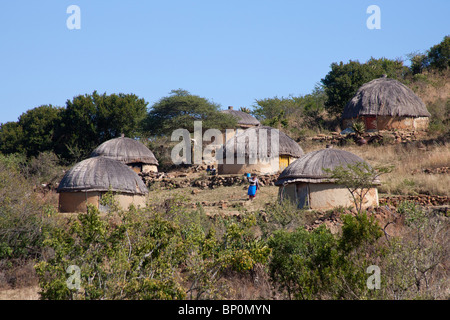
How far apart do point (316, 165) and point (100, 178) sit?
26.7 feet

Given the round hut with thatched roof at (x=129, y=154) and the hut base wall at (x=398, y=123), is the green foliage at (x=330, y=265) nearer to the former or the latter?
the hut base wall at (x=398, y=123)

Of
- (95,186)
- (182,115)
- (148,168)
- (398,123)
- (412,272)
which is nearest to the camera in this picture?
(412,272)

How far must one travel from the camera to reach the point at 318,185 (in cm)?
1961

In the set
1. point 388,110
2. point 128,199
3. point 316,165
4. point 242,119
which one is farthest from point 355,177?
point 242,119

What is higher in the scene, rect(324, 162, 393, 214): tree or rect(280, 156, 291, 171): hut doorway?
rect(280, 156, 291, 171): hut doorway

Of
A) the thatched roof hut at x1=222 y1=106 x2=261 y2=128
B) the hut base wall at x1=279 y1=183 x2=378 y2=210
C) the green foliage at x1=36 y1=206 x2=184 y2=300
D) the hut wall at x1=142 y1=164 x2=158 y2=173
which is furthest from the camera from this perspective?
the thatched roof hut at x1=222 y1=106 x2=261 y2=128

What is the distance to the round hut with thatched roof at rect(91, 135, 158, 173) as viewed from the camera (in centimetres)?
3147

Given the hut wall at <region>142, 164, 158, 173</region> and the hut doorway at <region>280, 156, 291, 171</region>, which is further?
the hut wall at <region>142, 164, 158, 173</region>

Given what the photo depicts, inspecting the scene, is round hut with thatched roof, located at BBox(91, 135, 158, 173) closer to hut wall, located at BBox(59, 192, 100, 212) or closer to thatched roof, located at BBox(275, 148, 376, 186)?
hut wall, located at BBox(59, 192, 100, 212)

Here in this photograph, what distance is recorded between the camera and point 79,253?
9328mm

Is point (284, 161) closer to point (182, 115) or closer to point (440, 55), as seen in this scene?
point (182, 115)

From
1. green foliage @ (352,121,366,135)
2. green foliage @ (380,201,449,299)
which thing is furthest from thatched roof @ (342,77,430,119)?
green foliage @ (380,201,449,299)

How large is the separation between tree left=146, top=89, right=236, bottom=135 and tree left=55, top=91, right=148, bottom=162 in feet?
5.85
